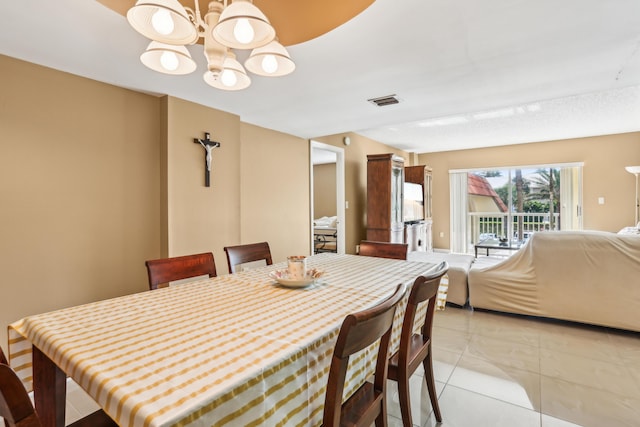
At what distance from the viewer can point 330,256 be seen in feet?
7.93

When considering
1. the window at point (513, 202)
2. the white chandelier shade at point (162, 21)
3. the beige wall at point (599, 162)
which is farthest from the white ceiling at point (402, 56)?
the window at point (513, 202)

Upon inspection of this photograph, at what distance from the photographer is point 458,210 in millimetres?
6895

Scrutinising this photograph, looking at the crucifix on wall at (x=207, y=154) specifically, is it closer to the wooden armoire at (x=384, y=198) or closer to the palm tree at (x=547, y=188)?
the wooden armoire at (x=384, y=198)

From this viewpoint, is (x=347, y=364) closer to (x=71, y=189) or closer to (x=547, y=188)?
(x=71, y=189)

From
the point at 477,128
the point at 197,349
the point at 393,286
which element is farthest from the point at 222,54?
the point at 477,128

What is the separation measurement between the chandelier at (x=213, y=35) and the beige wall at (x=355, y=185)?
10.4 ft

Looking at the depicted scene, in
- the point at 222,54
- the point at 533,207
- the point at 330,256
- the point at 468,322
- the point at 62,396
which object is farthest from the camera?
the point at 533,207

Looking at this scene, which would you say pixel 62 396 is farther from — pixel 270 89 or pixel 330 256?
pixel 270 89

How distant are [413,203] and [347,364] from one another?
5250 millimetres

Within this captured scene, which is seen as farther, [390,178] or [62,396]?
[390,178]

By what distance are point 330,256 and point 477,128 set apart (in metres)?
3.84

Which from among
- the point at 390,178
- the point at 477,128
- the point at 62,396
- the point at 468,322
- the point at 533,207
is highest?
the point at 477,128

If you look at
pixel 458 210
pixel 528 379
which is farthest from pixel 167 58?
pixel 458 210

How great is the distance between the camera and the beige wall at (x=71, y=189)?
195 cm
